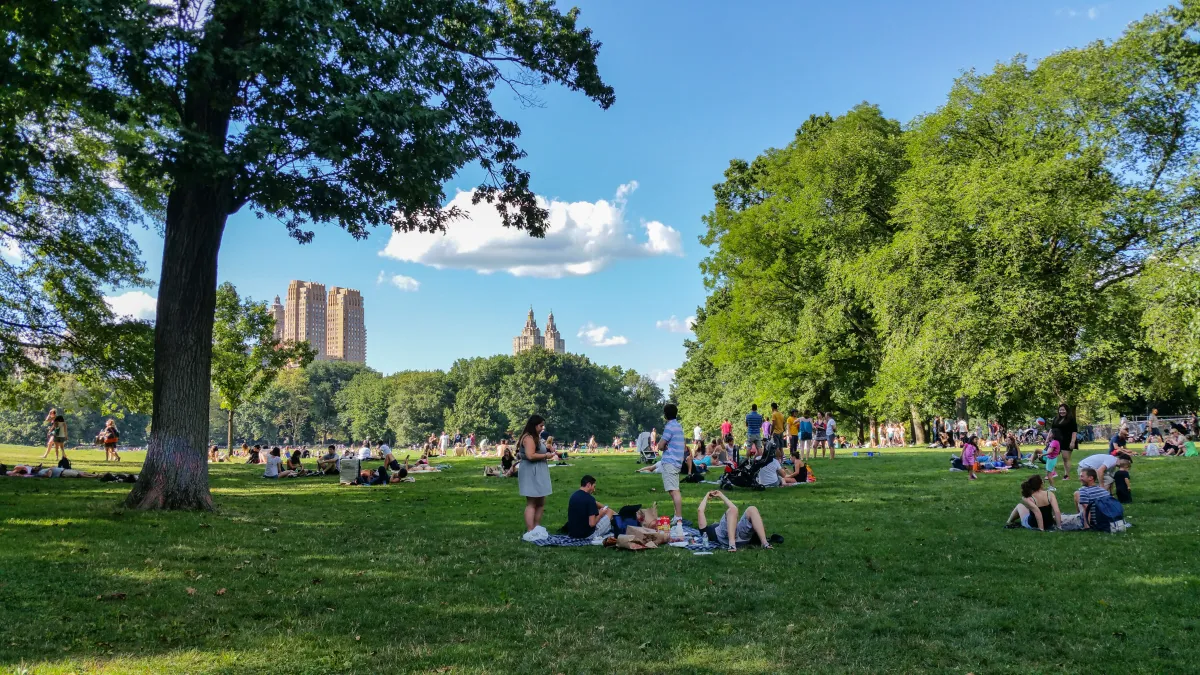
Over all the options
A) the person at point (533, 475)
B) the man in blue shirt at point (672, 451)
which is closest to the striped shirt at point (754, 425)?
the man in blue shirt at point (672, 451)

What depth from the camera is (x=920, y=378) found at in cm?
3045

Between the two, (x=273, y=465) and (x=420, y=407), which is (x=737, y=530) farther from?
(x=420, y=407)

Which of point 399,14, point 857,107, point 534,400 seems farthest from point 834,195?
point 534,400

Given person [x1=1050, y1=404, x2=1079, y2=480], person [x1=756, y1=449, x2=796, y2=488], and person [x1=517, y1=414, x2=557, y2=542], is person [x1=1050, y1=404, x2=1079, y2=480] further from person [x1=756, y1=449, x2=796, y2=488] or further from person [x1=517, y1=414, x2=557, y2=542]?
person [x1=517, y1=414, x2=557, y2=542]

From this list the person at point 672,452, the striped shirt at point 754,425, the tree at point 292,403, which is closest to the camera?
the person at point 672,452

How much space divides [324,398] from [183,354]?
11471 centimetres

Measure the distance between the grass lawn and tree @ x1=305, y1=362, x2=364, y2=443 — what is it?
11306cm

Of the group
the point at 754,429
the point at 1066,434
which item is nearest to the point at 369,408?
the point at 754,429

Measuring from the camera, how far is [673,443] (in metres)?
12.1

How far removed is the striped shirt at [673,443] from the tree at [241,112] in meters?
5.56

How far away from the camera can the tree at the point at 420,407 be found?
4122 inches

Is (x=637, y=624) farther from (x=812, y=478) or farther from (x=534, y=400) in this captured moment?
(x=534, y=400)

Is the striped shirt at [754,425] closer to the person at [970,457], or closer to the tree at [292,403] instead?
the person at [970,457]

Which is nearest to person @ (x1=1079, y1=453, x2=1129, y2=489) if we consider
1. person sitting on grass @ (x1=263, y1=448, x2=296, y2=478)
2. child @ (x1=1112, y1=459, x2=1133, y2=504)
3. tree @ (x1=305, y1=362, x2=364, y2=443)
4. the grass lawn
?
child @ (x1=1112, y1=459, x2=1133, y2=504)
